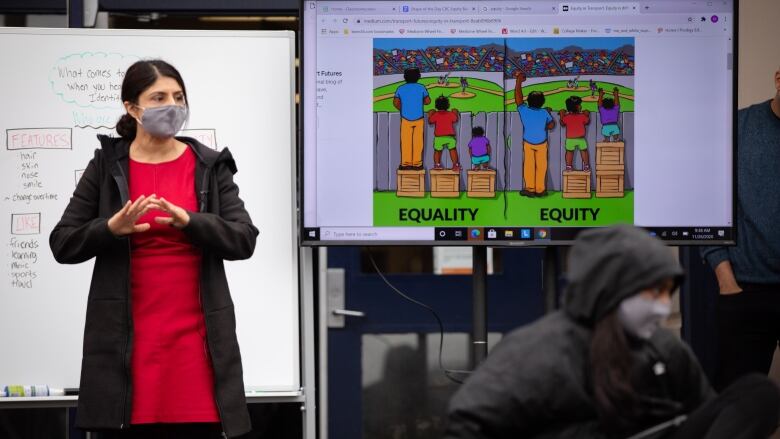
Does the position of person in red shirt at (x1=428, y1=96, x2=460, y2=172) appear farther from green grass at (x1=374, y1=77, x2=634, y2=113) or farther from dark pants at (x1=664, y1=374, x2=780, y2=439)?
dark pants at (x1=664, y1=374, x2=780, y2=439)

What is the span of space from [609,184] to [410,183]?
62 centimetres

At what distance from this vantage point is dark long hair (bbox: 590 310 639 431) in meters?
2.00

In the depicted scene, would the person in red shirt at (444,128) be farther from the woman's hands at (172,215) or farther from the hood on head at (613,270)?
the hood on head at (613,270)

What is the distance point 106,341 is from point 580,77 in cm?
165

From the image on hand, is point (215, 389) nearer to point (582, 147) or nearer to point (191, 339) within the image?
point (191, 339)

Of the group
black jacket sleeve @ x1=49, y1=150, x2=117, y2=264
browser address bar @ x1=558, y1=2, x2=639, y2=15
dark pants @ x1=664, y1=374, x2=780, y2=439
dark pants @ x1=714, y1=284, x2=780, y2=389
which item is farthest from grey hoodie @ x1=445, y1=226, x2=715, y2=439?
dark pants @ x1=714, y1=284, x2=780, y2=389

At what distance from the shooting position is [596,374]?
201 centimetres

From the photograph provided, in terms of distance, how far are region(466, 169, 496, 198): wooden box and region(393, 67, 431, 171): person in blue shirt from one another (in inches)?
6.4

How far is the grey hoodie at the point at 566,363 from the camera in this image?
2.01 m

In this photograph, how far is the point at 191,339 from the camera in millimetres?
2699

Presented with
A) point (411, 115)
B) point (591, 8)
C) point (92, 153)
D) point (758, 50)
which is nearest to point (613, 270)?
point (411, 115)

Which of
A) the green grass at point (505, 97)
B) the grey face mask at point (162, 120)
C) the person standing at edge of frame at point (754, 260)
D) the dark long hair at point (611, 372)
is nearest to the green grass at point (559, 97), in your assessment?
the green grass at point (505, 97)

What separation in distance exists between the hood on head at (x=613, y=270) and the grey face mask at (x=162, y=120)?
118cm

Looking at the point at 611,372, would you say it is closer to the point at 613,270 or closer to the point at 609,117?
the point at 613,270
